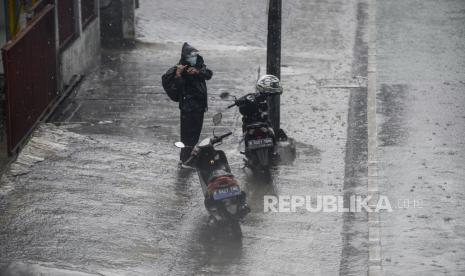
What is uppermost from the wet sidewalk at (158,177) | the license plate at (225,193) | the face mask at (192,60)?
the face mask at (192,60)

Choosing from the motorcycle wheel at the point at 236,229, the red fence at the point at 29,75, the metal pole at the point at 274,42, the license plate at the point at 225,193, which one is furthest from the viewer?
the metal pole at the point at 274,42

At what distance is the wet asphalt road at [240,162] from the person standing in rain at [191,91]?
51cm

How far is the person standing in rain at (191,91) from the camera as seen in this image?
50.1ft

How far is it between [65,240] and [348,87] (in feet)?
25.5

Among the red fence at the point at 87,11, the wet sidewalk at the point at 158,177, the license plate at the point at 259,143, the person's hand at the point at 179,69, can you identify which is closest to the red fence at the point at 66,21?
the red fence at the point at 87,11

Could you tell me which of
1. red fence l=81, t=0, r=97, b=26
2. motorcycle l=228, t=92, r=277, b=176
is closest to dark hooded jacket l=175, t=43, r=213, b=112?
motorcycle l=228, t=92, r=277, b=176

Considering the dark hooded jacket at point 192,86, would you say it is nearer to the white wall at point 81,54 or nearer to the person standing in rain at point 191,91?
the person standing in rain at point 191,91

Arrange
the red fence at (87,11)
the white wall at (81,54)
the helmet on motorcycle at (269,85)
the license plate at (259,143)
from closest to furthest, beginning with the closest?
the license plate at (259,143) < the helmet on motorcycle at (269,85) < the white wall at (81,54) < the red fence at (87,11)

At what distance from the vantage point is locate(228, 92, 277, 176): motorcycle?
14.9 metres

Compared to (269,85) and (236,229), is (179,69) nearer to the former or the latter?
(269,85)

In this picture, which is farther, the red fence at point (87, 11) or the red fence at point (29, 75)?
the red fence at point (87, 11)

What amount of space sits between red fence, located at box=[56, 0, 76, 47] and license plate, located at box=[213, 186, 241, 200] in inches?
265

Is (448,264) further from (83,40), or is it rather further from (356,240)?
(83,40)

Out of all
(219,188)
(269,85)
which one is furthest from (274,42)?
(219,188)
